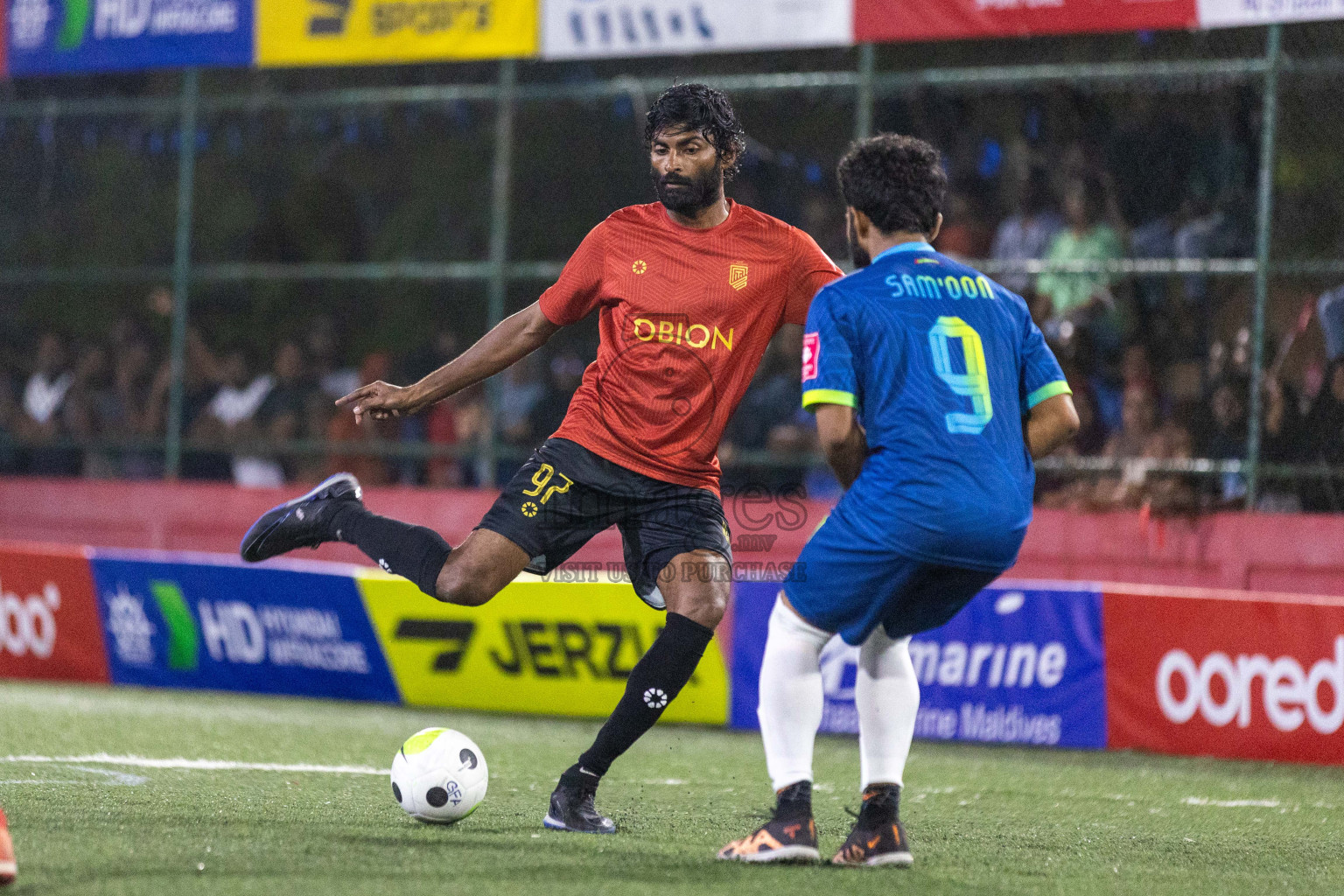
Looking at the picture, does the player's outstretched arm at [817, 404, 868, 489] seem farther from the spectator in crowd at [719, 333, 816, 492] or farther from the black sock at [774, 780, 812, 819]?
the spectator in crowd at [719, 333, 816, 492]

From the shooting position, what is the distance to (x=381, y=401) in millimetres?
5750

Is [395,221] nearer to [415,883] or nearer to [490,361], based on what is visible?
[490,361]

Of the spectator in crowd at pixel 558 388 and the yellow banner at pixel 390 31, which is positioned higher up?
the yellow banner at pixel 390 31

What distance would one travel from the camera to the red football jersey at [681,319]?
5.47m

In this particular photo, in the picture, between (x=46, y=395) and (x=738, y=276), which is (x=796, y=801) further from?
(x=46, y=395)

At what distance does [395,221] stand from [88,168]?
278cm

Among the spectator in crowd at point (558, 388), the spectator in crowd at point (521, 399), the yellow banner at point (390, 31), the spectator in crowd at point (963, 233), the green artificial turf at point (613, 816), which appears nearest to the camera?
the green artificial turf at point (613, 816)

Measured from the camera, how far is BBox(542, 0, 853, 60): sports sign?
35.1ft

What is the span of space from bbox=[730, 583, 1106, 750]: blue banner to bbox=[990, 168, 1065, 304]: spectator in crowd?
2.51m

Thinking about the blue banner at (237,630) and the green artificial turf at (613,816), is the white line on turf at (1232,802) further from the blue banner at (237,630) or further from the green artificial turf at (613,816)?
the blue banner at (237,630)

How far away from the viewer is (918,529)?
174 inches

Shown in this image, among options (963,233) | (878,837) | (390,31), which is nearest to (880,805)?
(878,837)

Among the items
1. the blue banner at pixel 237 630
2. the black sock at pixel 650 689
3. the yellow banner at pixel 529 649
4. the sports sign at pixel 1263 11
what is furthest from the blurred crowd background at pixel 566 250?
the black sock at pixel 650 689

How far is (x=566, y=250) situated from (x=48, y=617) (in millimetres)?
5263
